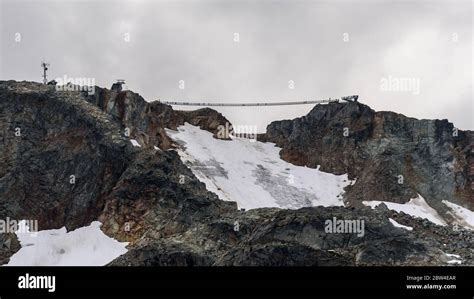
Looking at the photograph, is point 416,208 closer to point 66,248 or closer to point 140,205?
point 140,205

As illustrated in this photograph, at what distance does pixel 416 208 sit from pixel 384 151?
14.1 m

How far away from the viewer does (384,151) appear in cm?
11212

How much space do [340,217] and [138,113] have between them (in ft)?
137

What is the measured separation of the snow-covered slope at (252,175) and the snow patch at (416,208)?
6.74 m

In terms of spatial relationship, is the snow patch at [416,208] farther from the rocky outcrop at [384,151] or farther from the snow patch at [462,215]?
the snow patch at [462,215]

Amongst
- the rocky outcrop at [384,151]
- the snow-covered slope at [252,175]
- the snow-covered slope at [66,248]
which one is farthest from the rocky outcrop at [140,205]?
the rocky outcrop at [384,151]

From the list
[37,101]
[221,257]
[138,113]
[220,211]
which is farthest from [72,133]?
[221,257]

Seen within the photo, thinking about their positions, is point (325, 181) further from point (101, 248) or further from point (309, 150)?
point (101, 248)

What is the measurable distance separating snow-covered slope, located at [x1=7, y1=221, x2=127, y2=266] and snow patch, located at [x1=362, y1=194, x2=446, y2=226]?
35.9m

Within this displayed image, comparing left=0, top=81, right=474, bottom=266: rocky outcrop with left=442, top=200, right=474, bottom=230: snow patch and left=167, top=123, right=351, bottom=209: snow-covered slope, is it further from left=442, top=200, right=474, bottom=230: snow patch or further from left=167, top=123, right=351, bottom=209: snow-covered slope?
left=442, top=200, right=474, bottom=230: snow patch

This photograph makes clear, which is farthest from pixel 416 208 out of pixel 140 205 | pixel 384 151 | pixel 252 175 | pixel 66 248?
pixel 66 248

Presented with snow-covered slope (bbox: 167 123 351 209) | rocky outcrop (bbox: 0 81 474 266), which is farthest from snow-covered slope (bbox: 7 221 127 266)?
snow-covered slope (bbox: 167 123 351 209)
